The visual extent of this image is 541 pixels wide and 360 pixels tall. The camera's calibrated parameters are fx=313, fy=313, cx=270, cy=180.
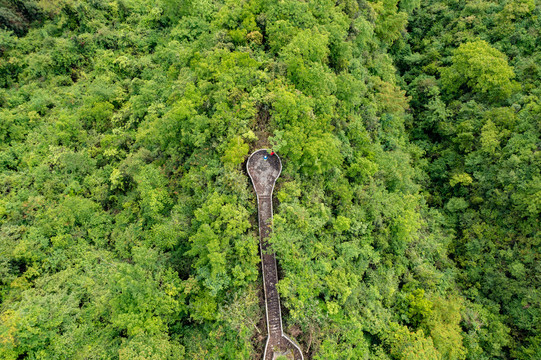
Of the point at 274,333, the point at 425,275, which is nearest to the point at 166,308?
the point at 274,333

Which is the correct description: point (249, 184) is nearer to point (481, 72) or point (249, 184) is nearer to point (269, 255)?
point (269, 255)

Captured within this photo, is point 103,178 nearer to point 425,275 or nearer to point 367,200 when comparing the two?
point 367,200

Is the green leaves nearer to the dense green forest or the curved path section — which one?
the dense green forest

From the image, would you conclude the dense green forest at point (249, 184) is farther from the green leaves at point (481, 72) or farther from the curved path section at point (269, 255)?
the curved path section at point (269, 255)

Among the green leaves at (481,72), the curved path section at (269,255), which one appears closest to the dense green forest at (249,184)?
the green leaves at (481,72)

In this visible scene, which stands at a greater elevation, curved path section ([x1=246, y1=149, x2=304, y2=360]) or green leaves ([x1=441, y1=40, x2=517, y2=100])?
green leaves ([x1=441, y1=40, x2=517, y2=100])

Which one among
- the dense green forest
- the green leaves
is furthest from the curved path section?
the green leaves

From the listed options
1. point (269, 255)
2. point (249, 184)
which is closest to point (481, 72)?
point (249, 184)
